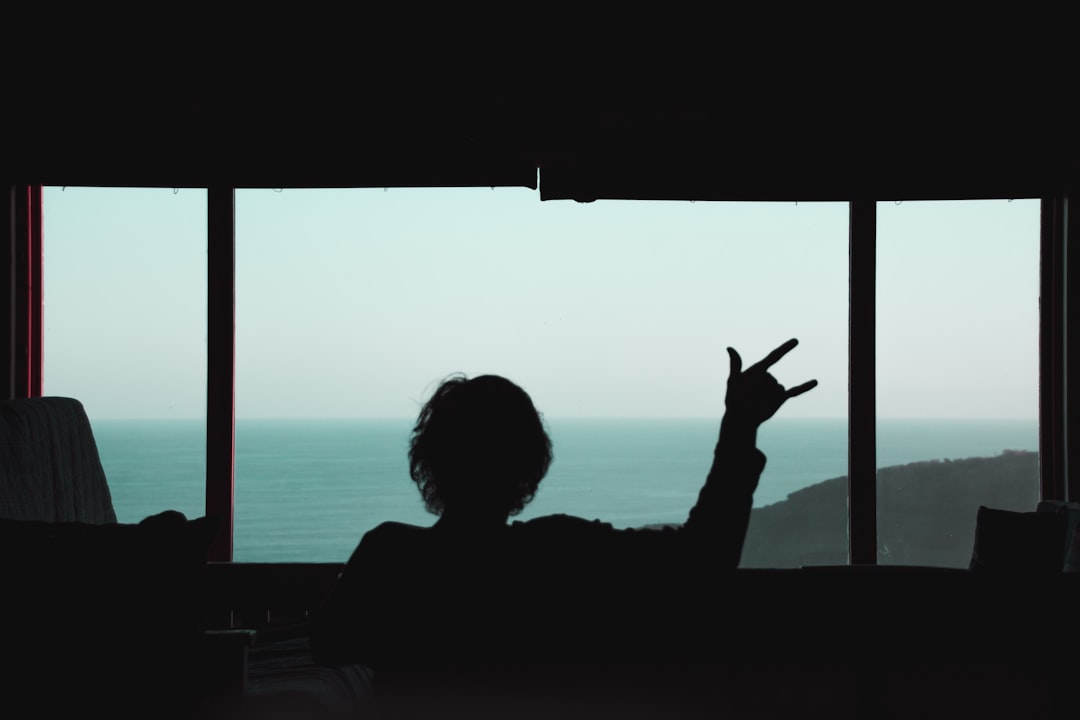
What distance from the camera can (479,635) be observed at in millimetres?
1049

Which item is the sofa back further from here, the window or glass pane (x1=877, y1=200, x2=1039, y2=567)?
the window

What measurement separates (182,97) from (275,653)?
148 cm

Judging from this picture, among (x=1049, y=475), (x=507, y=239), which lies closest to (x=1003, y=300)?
(x=1049, y=475)

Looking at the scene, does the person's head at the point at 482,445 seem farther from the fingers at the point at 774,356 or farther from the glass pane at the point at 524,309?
the glass pane at the point at 524,309

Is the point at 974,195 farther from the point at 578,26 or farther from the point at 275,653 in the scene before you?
the point at 275,653

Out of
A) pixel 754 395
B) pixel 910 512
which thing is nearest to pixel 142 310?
pixel 910 512

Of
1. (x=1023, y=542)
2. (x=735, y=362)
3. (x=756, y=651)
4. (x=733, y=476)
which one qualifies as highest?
(x=735, y=362)

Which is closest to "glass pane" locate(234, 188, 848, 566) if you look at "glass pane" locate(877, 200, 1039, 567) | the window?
the window

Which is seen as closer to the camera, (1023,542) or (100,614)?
(100,614)

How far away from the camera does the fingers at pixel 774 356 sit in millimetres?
1073

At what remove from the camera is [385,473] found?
1417 inches

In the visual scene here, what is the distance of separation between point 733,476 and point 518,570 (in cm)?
27

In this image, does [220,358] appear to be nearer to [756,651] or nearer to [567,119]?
[567,119]

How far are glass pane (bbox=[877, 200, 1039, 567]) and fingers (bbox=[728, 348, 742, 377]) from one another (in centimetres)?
991
